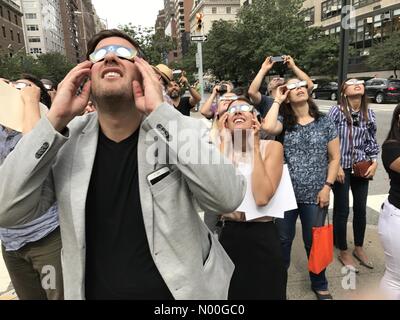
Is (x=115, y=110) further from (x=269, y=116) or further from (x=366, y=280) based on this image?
(x=366, y=280)

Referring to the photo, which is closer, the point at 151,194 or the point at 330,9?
the point at 151,194

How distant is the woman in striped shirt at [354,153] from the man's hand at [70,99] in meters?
2.97

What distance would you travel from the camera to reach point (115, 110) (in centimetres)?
158

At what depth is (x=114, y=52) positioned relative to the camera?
1528 mm

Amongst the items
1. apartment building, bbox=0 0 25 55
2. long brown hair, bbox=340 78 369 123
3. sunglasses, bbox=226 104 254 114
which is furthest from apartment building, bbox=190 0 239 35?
sunglasses, bbox=226 104 254 114

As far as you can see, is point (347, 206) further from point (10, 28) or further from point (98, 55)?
point (10, 28)

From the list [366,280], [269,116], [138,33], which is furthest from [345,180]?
[138,33]

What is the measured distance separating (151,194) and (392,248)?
184 cm

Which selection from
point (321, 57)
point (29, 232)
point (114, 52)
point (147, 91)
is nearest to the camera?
point (147, 91)

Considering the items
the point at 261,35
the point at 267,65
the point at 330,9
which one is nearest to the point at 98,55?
the point at 267,65

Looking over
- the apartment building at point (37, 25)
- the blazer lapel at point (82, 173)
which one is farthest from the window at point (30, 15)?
the blazer lapel at point (82, 173)

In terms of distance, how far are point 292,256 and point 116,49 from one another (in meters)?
3.27

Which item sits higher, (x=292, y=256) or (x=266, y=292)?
(x=266, y=292)

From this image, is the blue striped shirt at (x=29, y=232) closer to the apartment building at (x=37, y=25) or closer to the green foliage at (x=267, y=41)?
the green foliage at (x=267, y=41)
